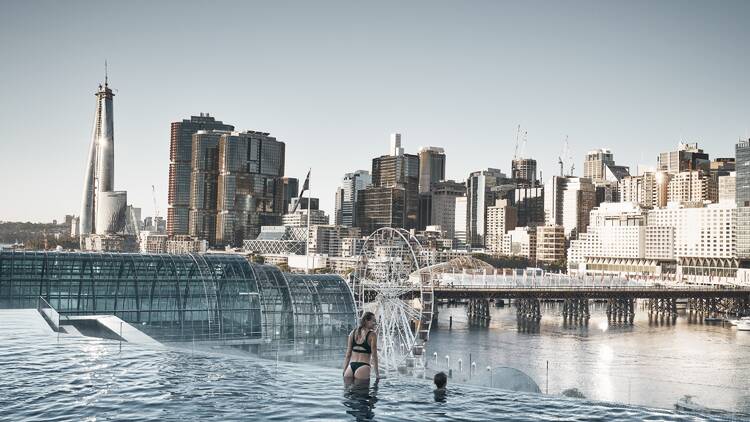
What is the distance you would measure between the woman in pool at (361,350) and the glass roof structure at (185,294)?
32609 mm

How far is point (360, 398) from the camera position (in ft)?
78.3

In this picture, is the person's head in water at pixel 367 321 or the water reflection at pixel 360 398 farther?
the person's head in water at pixel 367 321

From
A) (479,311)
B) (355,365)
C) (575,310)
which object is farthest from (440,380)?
(575,310)

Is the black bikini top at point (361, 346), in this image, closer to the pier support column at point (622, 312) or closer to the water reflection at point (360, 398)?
the water reflection at point (360, 398)

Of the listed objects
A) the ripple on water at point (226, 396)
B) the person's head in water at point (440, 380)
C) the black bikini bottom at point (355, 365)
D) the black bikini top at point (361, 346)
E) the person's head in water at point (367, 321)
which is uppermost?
the person's head in water at point (367, 321)

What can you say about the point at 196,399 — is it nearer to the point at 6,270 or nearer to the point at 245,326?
the point at 245,326

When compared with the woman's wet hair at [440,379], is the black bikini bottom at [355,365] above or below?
above

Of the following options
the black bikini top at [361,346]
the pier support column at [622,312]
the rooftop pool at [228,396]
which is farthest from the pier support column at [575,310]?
the black bikini top at [361,346]

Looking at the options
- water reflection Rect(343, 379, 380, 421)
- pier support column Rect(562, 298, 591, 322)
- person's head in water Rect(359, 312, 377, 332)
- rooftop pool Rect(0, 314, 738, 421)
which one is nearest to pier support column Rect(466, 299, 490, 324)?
pier support column Rect(562, 298, 591, 322)

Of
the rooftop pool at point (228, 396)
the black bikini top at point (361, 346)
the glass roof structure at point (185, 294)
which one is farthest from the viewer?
the glass roof structure at point (185, 294)

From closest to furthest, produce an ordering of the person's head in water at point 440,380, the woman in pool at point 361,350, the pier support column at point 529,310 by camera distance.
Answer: the woman in pool at point 361,350 → the person's head in water at point 440,380 → the pier support column at point 529,310

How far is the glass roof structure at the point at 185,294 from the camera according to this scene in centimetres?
5984

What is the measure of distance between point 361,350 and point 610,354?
9994 cm

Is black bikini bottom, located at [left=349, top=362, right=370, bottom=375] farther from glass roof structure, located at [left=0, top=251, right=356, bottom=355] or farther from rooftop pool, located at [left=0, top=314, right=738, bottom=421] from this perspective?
glass roof structure, located at [left=0, top=251, right=356, bottom=355]
